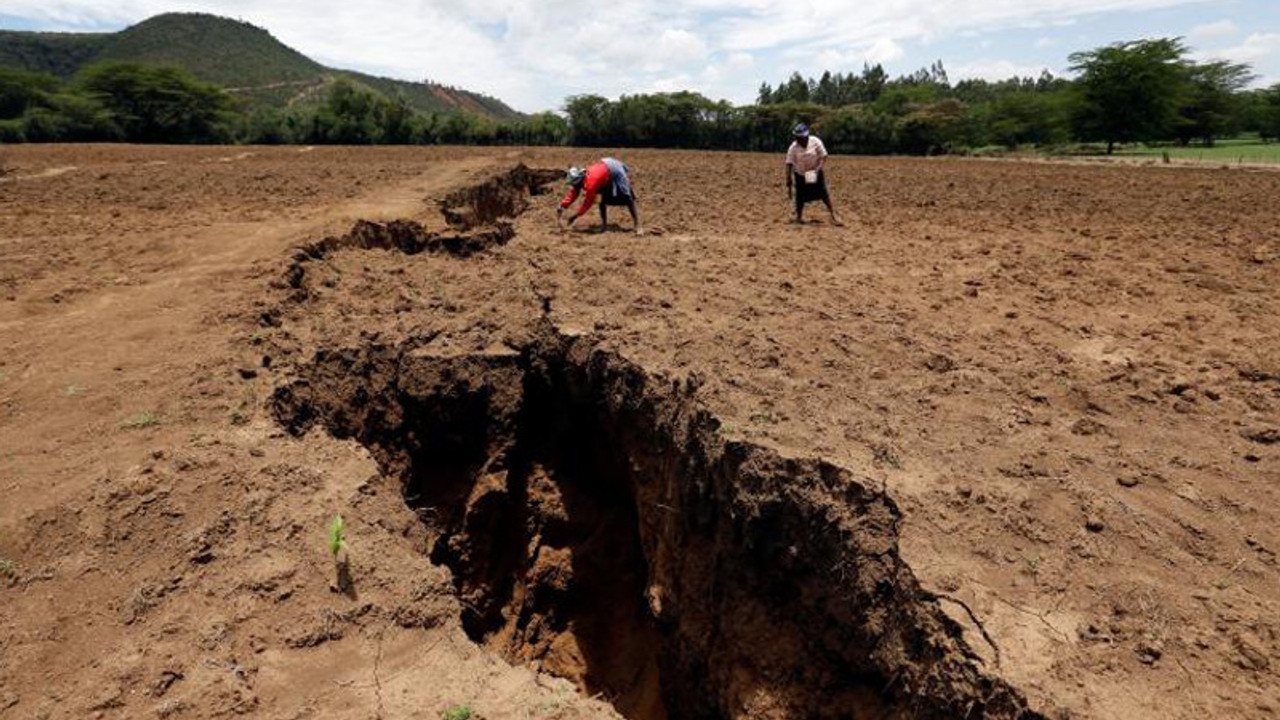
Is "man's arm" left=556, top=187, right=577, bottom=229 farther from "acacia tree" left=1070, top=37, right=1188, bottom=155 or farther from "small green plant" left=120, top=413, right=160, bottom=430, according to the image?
"acacia tree" left=1070, top=37, right=1188, bottom=155

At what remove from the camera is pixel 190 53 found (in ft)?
301

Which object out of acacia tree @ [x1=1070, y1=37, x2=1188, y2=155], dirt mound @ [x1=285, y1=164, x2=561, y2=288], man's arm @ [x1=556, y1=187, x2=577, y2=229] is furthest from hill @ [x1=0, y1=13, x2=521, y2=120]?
man's arm @ [x1=556, y1=187, x2=577, y2=229]

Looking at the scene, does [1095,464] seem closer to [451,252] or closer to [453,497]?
[453,497]

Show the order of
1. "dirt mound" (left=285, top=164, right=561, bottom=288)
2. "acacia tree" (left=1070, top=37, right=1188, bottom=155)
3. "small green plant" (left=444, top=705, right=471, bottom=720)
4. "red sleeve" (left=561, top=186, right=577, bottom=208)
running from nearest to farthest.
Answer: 1. "small green plant" (left=444, top=705, right=471, bottom=720)
2. "dirt mound" (left=285, top=164, right=561, bottom=288)
3. "red sleeve" (left=561, top=186, right=577, bottom=208)
4. "acacia tree" (left=1070, top=37, right=1188, bottom=155)

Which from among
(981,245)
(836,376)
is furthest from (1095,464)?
(981,245)

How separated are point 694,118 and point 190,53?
7820cm

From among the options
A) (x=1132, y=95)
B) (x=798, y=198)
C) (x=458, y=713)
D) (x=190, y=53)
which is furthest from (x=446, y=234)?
(x=190, y=53)

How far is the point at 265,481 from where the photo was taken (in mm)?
4000

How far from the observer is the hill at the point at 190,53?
88562mm

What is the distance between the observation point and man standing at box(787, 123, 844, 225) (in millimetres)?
9914

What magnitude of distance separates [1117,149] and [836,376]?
38.4m

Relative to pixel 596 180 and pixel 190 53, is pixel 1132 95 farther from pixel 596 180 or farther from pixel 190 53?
pixel 190 53

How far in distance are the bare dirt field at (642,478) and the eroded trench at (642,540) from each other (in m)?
0.02

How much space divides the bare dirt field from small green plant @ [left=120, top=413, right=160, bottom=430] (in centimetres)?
4
